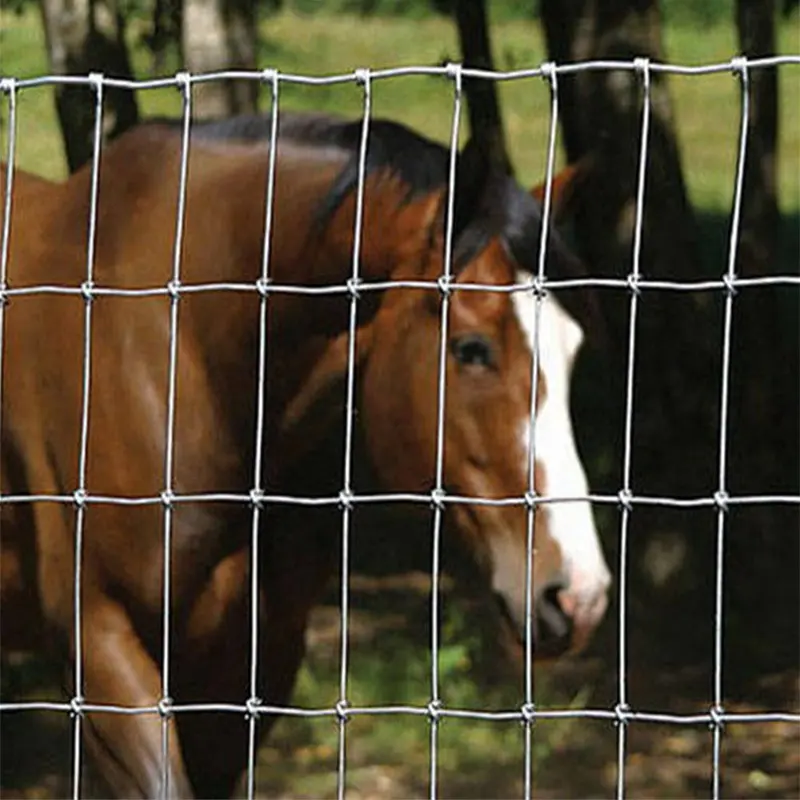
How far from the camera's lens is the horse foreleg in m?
3.13

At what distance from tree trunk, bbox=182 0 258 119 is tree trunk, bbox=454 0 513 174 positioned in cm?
46

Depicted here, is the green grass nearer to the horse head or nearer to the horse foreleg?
the horse head

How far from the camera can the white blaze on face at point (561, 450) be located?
10.2 ft

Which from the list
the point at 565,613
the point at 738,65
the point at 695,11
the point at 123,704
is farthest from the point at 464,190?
the point at 695,11

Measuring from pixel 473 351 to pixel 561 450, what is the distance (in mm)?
196

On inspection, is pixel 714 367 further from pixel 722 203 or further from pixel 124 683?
pixel 124 683

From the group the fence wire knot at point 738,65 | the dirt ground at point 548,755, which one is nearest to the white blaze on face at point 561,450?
the fence wire knot at point 738,65

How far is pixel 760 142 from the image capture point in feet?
15.5

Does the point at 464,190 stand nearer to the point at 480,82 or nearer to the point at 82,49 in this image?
the point at 480,82

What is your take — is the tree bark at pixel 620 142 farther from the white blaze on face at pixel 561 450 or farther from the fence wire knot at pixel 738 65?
the fence wire knot at pixel 738 65

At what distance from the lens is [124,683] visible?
3.17m

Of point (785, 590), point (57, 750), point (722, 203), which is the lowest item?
point (57, 750)

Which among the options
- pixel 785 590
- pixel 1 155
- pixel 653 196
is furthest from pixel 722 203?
pixel 1 155

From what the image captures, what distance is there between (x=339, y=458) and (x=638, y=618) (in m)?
1.39
